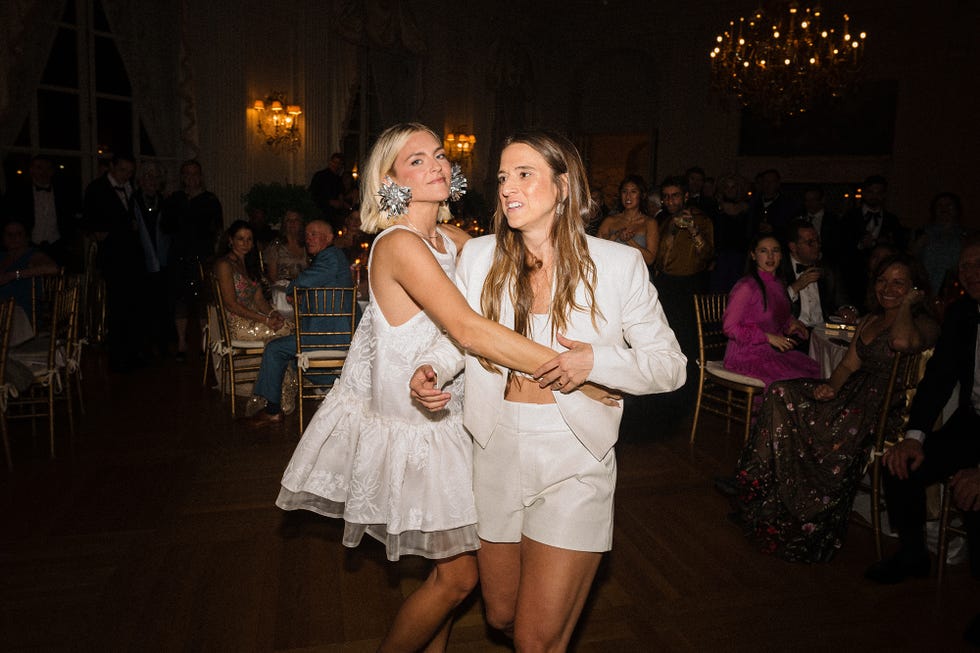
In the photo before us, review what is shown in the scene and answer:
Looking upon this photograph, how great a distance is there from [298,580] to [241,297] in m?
2.75

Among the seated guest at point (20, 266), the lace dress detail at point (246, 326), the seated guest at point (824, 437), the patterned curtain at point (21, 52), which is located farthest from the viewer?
the patterned curtain at point (21, 52)

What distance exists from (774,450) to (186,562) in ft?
8.49

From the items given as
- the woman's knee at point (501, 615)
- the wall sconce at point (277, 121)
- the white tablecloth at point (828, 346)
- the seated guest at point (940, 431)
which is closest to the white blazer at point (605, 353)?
the woman's knee at point (501, 615)

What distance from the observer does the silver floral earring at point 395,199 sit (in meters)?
1.85

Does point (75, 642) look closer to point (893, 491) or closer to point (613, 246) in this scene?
point (613, 246)

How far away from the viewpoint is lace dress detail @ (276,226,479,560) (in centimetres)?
174

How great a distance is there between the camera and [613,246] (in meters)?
1.66

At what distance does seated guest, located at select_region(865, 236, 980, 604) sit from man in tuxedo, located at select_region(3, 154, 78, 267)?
260 inches

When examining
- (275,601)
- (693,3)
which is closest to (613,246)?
(275,601)

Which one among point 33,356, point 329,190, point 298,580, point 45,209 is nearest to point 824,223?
point 329,190

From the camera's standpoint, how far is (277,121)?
9469mm

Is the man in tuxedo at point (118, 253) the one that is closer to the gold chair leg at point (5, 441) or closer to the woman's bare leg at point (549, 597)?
the gold chair leg at point (5, 441)

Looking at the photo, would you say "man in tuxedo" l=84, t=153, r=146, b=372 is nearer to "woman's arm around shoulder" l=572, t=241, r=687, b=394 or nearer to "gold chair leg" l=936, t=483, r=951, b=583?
"woman's arm around shoulder" l=572, t=241, r=687, b=394

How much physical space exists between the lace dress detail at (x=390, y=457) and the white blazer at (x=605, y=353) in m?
0.16
